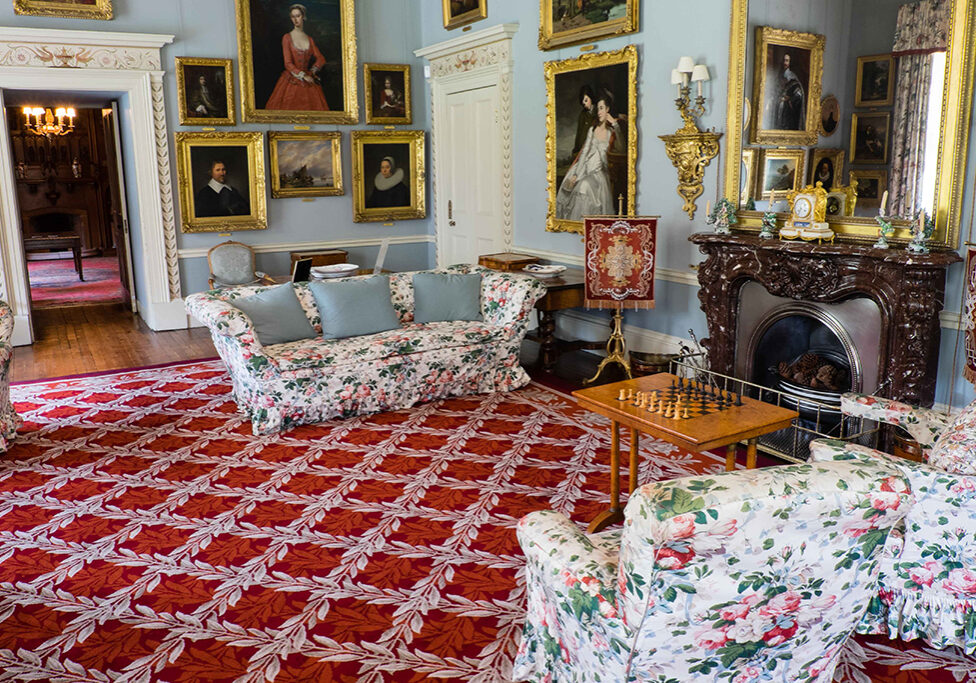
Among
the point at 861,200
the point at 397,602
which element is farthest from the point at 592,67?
the point at 397,602

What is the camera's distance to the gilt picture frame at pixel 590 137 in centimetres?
701

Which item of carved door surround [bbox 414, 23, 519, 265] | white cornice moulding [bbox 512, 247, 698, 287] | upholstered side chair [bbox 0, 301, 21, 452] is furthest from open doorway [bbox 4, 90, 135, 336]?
upholstered side chair [bbox 0, 301, 21, 452]

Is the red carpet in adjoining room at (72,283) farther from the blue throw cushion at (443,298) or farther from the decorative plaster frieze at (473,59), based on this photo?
the blue throw cushion at (443,298)

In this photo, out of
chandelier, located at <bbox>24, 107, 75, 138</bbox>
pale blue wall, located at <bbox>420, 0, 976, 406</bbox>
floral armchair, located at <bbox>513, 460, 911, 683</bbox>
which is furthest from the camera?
chandelier, located at <bbox>24, 107, 75, 138</bbox>

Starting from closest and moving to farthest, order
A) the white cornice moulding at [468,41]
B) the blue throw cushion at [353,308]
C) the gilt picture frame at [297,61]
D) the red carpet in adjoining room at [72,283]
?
the blue throw cushion at [353,308]
the white cornice moulding at [468,41]
the gilt picture frame at [297,61]
the red carpet in adjoining room at [72,283]

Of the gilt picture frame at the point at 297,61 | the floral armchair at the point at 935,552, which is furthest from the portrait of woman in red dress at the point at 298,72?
the floral armchair at the point at 935,552

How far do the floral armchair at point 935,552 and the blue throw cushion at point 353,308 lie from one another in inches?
147

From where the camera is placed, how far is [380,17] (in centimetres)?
983

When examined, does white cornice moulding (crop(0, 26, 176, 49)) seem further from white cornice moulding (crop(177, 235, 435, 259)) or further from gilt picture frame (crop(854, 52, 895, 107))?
gilt picture frame (crop(854, 52, 895, 107))

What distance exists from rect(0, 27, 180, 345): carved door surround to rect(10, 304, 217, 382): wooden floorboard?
0.33 meters

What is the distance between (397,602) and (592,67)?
5.37 metres

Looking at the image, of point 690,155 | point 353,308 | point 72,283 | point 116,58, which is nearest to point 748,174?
point 690,155

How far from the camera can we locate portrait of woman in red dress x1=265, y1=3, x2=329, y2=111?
9242 mm

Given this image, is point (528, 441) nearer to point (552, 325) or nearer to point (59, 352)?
point (552, 325)
